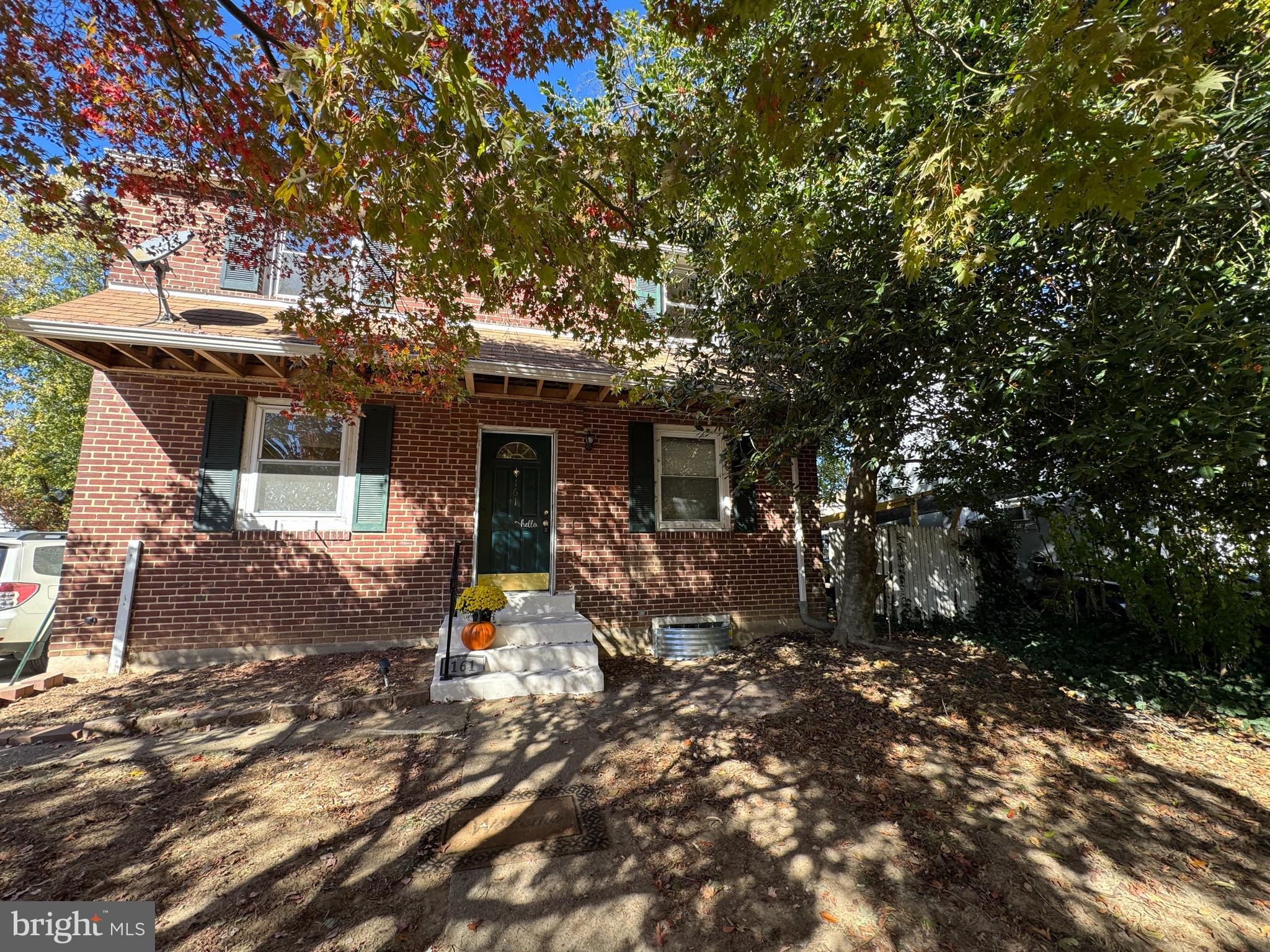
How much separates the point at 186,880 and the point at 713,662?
16.0ft

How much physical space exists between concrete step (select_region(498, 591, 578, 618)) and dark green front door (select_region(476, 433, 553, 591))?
0.73 ft

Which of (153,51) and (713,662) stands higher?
(153,51)

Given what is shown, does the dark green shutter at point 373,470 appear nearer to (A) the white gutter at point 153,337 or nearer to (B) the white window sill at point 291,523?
(B) the white window sill at point 291,523

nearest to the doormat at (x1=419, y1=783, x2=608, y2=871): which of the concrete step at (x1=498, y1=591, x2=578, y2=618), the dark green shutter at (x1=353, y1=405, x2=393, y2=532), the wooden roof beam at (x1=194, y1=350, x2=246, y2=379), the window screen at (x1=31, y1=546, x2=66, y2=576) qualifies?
the concrete step at (x1=498, y1=591, x2=578, y2=618)

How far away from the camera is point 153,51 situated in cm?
397

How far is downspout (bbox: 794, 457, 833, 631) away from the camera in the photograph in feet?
24.3

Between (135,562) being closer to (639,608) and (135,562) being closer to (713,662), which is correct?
(639,608)

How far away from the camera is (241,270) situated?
6578mm

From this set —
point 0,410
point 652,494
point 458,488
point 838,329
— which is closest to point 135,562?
point 458,488

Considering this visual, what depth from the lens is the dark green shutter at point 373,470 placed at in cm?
613

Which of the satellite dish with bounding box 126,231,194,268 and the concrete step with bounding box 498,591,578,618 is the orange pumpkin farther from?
the satellite dish with bounding box 126,231,194,268

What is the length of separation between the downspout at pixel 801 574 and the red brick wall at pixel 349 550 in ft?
1.09

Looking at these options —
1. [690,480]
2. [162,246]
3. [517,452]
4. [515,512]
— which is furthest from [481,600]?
[162,246]

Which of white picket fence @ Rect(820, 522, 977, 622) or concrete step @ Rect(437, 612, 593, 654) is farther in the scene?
white picket fence @ Rect(820, 522, 977, 622)
